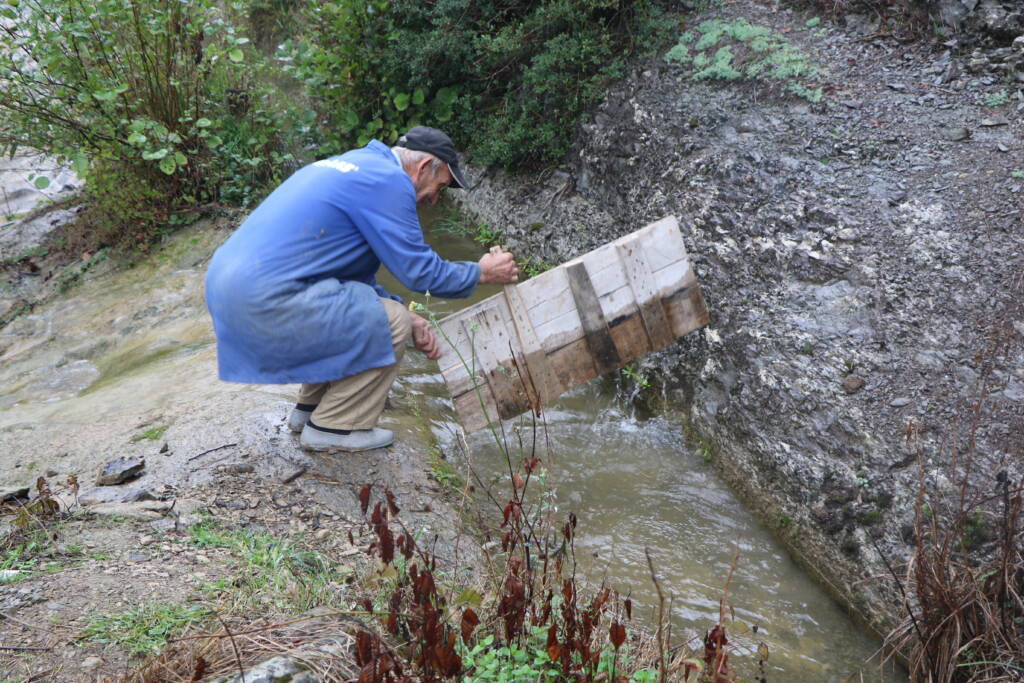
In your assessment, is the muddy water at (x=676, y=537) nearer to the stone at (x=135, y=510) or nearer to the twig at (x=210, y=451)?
the twig at (x=210, y=451)

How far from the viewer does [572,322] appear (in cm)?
412

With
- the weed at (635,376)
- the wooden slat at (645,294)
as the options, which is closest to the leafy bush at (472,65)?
the weed at (635,376)

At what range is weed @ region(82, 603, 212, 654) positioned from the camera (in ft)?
7.95

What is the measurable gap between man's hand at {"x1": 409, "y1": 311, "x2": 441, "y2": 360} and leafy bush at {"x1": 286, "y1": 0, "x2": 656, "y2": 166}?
356cm

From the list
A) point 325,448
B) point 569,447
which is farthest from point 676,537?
point 325,448

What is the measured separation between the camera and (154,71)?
6.86 meters

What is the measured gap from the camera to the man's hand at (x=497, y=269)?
12.5 ft

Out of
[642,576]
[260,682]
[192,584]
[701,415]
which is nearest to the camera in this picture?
[260,682]

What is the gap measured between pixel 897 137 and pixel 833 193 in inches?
27.0

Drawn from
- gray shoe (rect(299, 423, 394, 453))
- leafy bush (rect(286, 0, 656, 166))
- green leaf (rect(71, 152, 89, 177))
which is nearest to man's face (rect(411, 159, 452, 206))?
gray shoe (rect(299, 423, 394, 453))

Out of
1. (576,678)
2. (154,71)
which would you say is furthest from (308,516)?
(154,71)

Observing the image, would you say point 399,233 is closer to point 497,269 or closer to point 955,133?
point 497,269

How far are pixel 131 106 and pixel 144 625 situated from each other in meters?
5.40

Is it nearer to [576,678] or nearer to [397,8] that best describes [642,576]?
[576,678]
